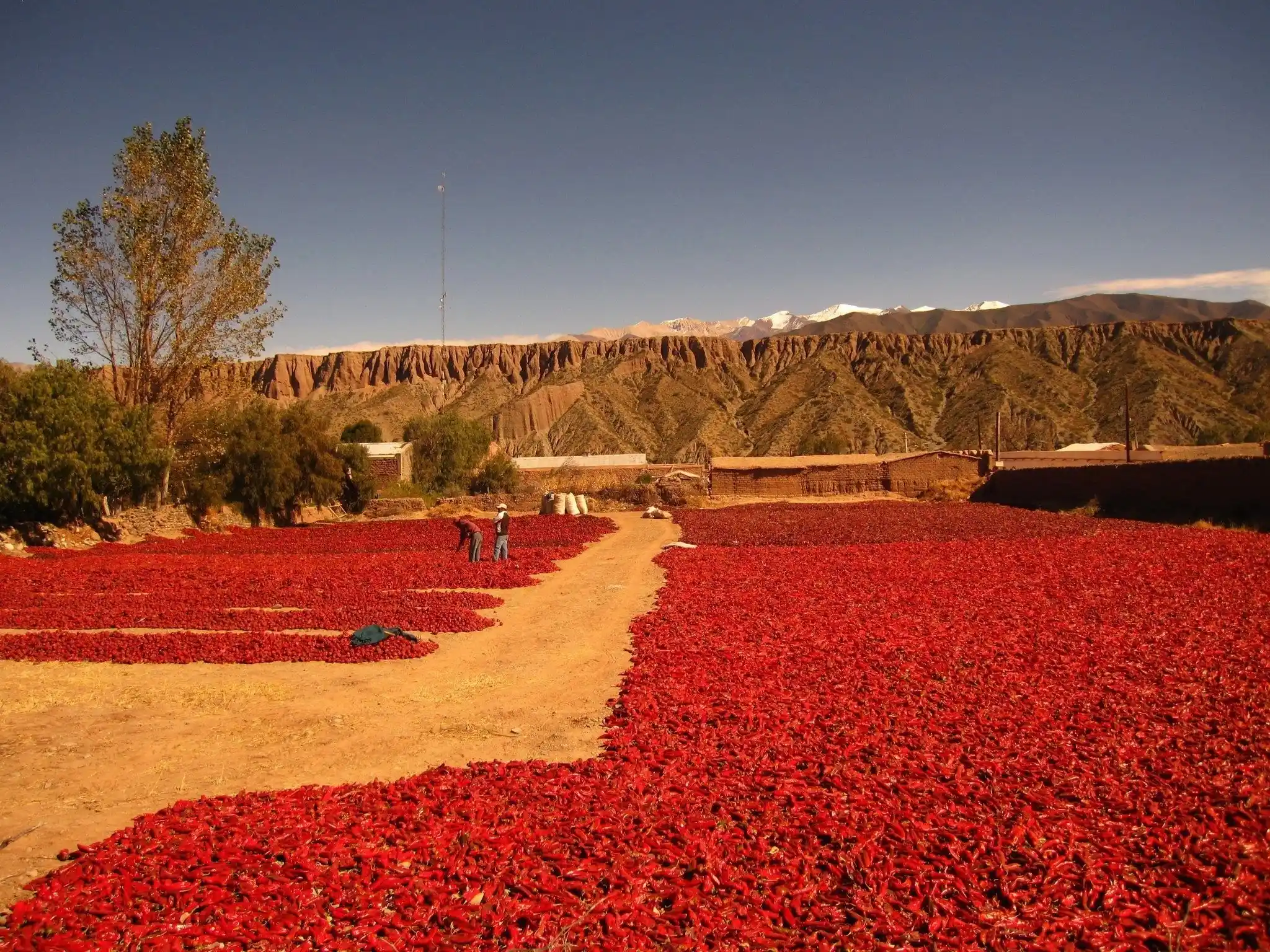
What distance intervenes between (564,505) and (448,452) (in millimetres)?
25594

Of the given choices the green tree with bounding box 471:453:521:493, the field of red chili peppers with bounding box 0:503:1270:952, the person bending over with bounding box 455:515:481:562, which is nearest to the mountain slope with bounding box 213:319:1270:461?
the green tree with bounding box 471:453:521:493

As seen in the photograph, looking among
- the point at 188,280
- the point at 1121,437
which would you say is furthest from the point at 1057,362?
the point at 188,280

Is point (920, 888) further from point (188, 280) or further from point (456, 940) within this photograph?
point (188, 280)

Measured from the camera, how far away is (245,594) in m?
17.2

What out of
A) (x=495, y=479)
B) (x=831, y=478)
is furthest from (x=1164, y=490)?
(x=495, y=479)

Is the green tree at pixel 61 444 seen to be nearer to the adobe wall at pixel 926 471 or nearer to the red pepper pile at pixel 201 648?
the red pepper pile at pixel 201 648

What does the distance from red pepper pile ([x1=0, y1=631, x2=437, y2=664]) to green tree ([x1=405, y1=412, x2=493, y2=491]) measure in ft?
164

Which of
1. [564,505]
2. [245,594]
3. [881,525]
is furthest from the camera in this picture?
[564,505]

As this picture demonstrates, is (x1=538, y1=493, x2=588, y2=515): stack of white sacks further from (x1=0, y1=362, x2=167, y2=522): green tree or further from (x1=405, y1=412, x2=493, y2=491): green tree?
(x1=0, y1=362, x2=167, y2=522): green tree

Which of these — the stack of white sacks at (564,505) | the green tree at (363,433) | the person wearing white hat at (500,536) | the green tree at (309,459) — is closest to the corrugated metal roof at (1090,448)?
the stack of white sacks at (564,505)

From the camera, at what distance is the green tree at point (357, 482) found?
4691cm

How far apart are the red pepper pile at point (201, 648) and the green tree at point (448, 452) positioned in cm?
4999

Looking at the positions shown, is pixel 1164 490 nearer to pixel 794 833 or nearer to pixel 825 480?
pixel 825 480

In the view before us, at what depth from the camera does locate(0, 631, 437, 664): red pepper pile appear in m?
11.5
